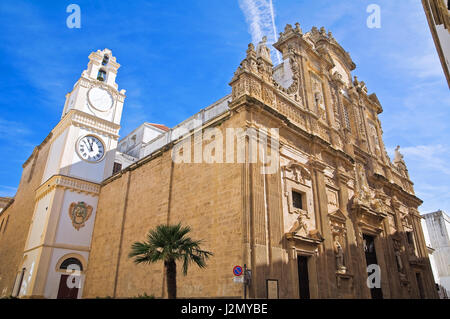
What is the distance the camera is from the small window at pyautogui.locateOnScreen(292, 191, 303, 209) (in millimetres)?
14222

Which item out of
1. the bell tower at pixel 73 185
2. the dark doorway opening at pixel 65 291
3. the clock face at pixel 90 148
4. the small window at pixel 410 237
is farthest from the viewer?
the small window at pixel 410 237

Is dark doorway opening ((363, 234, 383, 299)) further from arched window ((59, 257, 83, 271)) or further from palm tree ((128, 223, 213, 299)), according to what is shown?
arched window ((59, 257, 83, 271))

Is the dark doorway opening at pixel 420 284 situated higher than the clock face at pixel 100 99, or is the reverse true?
the clock face at pixel 100 99

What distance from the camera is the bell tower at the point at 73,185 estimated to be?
19.4 metres

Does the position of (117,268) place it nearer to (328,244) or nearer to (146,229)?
(146,229)

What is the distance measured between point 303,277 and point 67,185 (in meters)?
16.4

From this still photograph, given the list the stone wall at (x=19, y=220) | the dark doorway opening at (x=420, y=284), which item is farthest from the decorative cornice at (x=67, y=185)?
the dark doorway opening at (x=420, y=284)

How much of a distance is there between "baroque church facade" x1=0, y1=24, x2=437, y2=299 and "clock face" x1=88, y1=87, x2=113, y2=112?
93 mm

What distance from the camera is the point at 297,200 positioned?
47.5ft

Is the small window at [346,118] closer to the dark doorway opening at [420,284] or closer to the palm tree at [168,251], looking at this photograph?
the dark doorway opening at [420,284]

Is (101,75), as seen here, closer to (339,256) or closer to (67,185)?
(67,185)
